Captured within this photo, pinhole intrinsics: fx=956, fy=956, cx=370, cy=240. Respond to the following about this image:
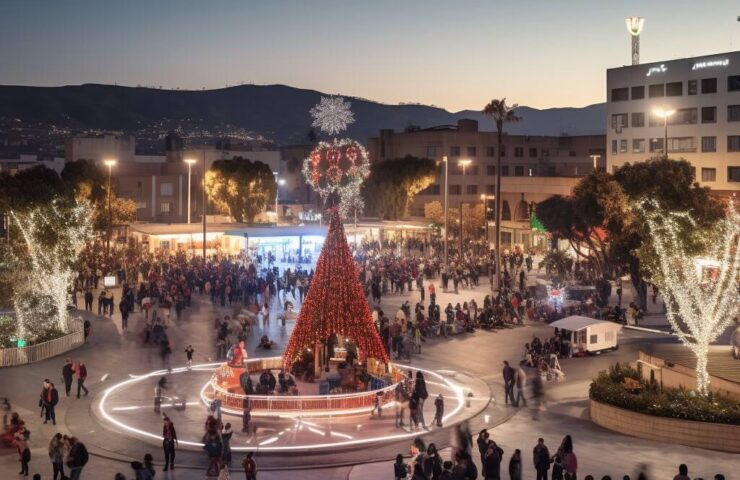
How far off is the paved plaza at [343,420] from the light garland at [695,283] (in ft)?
8.36

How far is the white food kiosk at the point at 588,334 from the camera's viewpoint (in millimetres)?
32156

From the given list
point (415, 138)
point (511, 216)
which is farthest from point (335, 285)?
point (415, 138)

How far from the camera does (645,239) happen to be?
1527 inches

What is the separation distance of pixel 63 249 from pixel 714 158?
154 feet

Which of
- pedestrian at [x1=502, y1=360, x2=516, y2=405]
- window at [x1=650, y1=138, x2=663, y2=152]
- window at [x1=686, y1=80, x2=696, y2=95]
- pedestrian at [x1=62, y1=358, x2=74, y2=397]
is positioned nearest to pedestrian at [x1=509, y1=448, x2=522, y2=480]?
pedestrian at [x1=502, y1=360, x2=516, y2=405]

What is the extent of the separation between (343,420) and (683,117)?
175 feet

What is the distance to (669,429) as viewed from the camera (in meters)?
21.6

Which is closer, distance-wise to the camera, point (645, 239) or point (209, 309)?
point (645, 239)

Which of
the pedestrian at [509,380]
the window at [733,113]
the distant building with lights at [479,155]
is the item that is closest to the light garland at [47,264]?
the pedestrian at [509,380]

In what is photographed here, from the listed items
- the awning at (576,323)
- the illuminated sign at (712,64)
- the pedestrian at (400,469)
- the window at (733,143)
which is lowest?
the pedestrian at (400,469)

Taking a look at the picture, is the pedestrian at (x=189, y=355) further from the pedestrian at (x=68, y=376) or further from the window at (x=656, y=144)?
the window at (x=656, y=144)

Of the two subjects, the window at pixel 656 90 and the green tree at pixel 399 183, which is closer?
the window at pixel 656 90

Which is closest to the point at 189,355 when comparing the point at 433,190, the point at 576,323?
the point at 576,323

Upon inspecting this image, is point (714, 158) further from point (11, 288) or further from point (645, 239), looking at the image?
point (11, 288)
